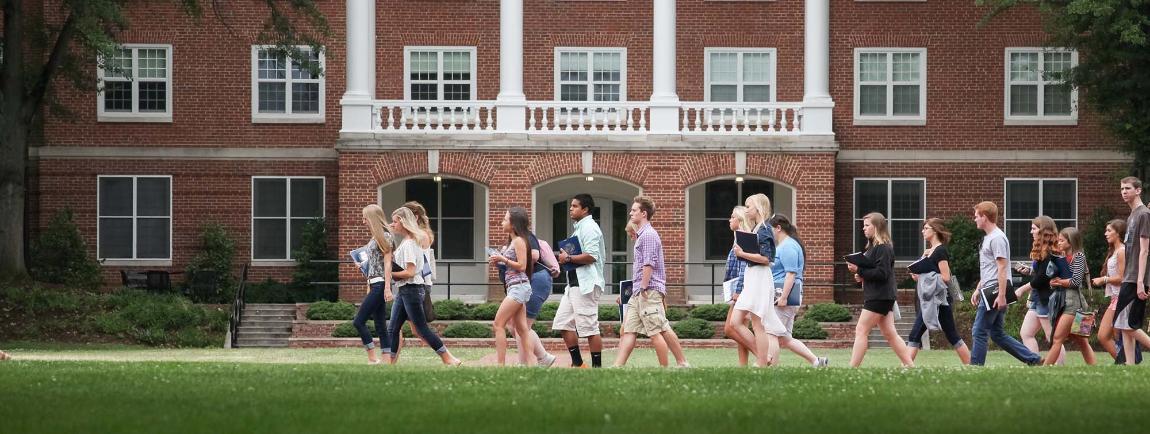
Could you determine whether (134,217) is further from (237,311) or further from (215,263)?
(237,311)

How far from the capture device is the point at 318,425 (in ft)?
32.1

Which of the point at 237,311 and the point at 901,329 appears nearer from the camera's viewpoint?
the point at 901,329

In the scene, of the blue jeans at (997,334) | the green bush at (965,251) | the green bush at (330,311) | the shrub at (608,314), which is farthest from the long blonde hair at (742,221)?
the green bush at (965,251)

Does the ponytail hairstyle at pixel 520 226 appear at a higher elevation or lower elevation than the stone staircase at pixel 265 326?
higher

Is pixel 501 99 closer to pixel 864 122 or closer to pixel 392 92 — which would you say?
pixel 392 92

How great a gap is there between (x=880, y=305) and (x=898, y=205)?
18283 millimetres

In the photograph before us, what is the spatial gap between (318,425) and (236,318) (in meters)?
18.8

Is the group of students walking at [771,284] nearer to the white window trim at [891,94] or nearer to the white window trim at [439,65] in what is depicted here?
the white window trim at [439,65]

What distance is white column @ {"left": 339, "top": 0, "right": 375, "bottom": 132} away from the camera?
30.4 m

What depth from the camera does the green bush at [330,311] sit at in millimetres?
27703

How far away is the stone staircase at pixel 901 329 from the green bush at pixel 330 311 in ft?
28.4

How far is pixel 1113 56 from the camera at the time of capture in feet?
91.7

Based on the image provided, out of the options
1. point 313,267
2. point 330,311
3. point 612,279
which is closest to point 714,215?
point 612,279

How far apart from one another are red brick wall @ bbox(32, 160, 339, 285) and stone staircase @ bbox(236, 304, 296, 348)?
348 cm
